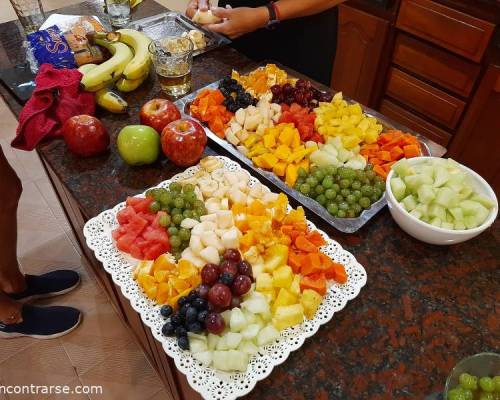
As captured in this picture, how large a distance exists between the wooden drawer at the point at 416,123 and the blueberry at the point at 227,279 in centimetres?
A: 207

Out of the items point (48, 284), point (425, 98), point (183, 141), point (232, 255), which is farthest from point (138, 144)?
point (425, 98)

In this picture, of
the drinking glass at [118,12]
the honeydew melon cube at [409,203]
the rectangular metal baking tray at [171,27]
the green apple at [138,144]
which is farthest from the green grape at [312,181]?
the drinking glass at [118,12]

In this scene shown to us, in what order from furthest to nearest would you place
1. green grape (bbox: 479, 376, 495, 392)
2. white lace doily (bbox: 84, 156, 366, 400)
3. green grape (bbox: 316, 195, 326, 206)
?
1. green grape (bbox: 316, 195, 326, 206)
2. white lace doily (bbox: 84, 156, 366, 400)
3. green grape (bbox: 479, 376, 495, 392)

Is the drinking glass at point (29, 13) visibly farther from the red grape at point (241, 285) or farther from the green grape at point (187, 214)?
the red grape at point (241, 285)

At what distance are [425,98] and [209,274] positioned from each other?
2.09 m

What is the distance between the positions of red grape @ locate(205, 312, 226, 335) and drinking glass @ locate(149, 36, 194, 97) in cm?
92

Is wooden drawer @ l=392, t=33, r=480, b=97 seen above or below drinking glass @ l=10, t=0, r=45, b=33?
below

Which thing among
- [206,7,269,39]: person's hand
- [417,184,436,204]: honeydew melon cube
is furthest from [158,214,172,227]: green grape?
[206,7,269,39]: person's hand

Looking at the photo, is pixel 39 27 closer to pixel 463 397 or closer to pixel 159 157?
pixel 159 157

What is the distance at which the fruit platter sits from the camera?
3.51 feet

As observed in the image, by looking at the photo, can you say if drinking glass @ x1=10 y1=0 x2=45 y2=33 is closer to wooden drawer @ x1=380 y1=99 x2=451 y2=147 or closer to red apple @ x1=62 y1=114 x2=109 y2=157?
red apple @ x1=62 y1=114 x2=109 y2=157

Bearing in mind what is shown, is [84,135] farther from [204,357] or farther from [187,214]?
[204,357]

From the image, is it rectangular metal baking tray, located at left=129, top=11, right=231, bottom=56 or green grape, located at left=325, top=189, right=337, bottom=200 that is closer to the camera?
green grape, located at left=325, top=189, right=337, bottom=200

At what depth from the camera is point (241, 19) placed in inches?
57.8
